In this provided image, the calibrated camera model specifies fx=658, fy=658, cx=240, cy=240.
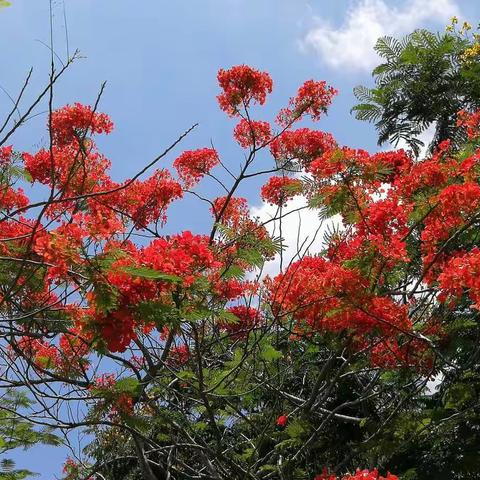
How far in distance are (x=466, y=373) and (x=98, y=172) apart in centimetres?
463

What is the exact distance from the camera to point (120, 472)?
916 cm

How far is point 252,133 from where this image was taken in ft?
27.0

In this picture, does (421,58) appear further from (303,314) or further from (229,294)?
(303,314)

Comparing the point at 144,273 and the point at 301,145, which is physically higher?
the point at 301,145

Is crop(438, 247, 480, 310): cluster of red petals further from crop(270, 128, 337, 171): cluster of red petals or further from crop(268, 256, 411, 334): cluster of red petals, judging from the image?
crop(270, 128, 337, 171): cluster of red petals

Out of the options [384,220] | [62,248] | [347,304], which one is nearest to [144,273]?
[62,248]

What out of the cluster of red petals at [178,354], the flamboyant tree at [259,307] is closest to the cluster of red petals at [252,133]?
the flamboyant tree at [259,307]

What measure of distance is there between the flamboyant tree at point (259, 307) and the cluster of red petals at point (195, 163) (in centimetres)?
79

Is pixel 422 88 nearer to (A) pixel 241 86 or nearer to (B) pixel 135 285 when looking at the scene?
(A) pixel 241 86

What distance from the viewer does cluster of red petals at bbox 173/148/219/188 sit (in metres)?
9.34

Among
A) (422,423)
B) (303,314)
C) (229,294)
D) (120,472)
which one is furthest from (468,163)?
(120,472)

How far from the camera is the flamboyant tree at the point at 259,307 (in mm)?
3709

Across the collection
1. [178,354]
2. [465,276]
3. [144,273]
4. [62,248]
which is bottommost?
[465,276]

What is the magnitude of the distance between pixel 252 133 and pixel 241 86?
82cm
